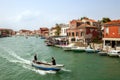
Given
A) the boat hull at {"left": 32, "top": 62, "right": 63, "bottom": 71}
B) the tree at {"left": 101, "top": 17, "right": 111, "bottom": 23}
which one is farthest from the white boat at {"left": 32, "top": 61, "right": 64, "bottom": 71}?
the tree at {"left": 101, "top": 17, "right": 111, "bottom": 23}

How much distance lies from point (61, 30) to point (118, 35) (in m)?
50.7

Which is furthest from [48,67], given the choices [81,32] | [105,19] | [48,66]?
[105,19]

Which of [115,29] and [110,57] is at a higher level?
[115,29]

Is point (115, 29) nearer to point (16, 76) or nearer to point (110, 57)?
point (110, 57)

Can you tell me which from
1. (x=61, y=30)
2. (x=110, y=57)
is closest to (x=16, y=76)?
(x=110, y=57)

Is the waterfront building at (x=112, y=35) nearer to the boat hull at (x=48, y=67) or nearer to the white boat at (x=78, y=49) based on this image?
the white boat at (x=78, y=49)

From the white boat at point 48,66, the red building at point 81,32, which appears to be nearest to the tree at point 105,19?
the red building at point 81,32

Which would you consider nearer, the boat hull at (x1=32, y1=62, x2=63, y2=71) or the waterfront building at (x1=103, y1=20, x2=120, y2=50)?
the boat hull at (x1=32, y1=62, x2=63, y2=71)

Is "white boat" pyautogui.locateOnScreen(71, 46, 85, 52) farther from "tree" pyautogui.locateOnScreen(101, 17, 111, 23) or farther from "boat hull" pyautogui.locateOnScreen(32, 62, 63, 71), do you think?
"tree" pyautogui.locateOnScreen(101, 17, 111, 23)

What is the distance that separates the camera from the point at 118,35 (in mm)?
51188

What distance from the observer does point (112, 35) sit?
5238cm

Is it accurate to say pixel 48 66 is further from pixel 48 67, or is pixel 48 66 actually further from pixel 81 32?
pixel 81 32

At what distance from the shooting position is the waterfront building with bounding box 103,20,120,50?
2017 inches

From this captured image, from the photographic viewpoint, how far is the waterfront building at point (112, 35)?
5122cm
